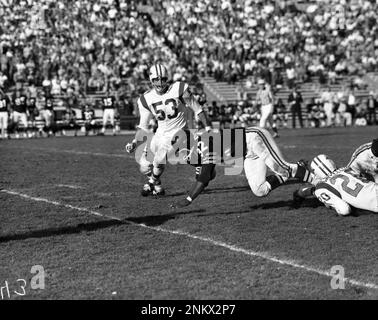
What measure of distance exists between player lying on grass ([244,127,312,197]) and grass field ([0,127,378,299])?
0.30 metres

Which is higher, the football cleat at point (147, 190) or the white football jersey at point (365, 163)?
the white football jersey at point (365, 163)

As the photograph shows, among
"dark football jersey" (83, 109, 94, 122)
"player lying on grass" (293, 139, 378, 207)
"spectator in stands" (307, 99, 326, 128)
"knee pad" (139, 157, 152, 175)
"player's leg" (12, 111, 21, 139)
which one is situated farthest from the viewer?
"spectator in stands" (307, 99, 326, 128)

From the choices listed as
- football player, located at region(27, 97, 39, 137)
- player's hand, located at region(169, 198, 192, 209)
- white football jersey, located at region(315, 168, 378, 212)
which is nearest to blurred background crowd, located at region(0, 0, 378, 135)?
football player, located at region(27, 97, 39, 137)

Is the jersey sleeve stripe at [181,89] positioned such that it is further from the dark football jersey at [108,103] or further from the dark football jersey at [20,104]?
the dark football jersey at [108,103]

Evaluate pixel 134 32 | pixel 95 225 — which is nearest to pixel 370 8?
pixel 134 32

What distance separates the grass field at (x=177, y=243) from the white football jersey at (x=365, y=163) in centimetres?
55

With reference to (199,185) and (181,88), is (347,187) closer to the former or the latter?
(199,185)

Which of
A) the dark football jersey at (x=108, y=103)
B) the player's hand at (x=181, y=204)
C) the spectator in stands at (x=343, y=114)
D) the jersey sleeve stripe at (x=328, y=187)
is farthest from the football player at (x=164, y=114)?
the spectator in stands at (x=343, y=114)

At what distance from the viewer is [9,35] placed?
24.9 meters

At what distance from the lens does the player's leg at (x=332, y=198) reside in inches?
288

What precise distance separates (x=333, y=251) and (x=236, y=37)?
2448 centimetres

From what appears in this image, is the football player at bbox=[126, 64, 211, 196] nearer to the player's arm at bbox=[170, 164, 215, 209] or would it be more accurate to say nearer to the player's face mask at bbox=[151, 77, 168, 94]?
the player's face mask at bbox=[151, 77, 168, 94]

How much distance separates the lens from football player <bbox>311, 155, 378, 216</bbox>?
7.16m

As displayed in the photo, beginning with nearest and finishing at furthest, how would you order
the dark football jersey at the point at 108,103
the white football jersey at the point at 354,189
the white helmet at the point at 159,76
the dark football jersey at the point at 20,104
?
1. the white football jersey at the point at 354,189
2. the white helmet at the point at 159,76
3. the dark football jersey at the point at 20,104
4. the dark football jersey at the point at 108,103
